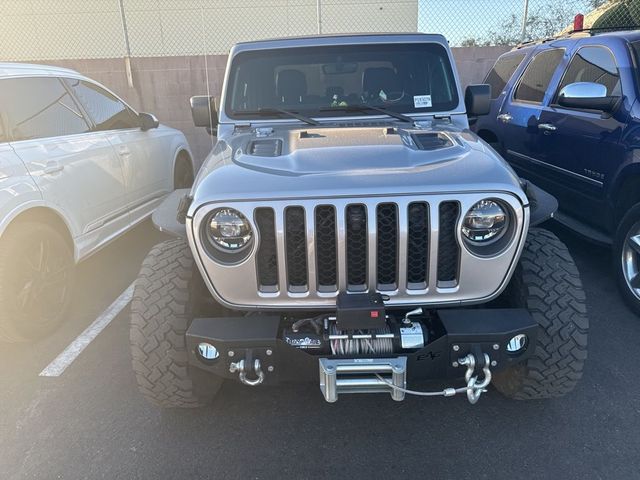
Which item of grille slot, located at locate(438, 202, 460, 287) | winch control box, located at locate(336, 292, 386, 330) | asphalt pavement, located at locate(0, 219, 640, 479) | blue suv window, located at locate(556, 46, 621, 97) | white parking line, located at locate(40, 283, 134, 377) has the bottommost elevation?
white parking line, located at locate(40, 283, 134, 377)

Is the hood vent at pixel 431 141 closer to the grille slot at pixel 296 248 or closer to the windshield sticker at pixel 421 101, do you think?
the windshield sticker at pixel 421 101

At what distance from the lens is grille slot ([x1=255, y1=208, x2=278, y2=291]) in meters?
2.30

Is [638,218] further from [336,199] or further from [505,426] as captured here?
[336,199]

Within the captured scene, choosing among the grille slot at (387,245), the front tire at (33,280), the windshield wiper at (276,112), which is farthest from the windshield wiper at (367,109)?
the front tire at (33,280)

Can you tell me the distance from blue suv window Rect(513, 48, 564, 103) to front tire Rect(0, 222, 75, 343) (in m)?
4.51

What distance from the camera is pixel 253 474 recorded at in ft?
8.29

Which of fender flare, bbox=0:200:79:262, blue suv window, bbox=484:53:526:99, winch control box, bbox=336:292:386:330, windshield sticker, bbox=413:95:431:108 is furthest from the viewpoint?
blue suv window, bbox=484:53:526:99

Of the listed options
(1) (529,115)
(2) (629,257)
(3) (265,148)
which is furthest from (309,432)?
(1) (529,115)

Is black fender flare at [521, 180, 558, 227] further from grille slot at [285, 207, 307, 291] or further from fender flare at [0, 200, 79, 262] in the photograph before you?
fender flare at [0, 200, 79, 262]

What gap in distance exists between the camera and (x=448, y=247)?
7.73 ft

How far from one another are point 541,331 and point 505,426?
65cm

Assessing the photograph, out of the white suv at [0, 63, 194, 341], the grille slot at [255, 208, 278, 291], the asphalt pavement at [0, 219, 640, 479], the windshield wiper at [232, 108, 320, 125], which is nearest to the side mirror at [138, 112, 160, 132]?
the white suv at [0, 63, 194, 341]

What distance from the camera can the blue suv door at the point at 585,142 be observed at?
407 centimetres

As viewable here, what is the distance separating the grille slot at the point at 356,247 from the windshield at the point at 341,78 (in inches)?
62.3
